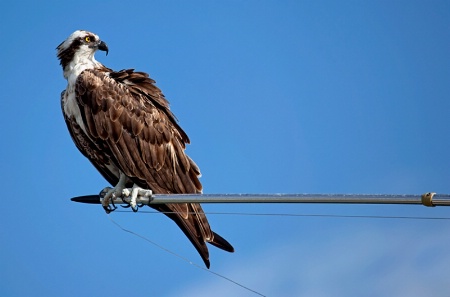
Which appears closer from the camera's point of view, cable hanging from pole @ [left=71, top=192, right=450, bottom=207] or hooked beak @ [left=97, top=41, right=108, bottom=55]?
cable hanging from pole @ [left=71, top=192, right=450, bottom=207]

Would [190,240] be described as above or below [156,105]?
below

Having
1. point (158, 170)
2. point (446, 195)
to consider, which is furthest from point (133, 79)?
point (446, 195)

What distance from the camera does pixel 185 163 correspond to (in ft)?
47.5

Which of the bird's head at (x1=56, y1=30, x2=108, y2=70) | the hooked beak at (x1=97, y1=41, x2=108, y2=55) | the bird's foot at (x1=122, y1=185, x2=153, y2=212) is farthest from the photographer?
the hooked beak at (x1=97, y1=41, x2=108, y2=55)

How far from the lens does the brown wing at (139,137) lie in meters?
14.2

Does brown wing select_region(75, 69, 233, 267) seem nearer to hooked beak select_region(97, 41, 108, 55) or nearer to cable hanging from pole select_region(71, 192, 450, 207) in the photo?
hooked beak select_region(97, 41, 108, 55)

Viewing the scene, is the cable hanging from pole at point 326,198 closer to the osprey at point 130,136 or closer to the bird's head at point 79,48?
the osprey at point 130,136

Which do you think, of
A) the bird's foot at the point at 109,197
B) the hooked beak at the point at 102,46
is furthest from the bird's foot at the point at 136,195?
the hooked beak at the point at 102,46

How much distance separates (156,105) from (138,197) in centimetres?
182

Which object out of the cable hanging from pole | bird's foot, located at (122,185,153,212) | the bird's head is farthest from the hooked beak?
the cable hanging from pole

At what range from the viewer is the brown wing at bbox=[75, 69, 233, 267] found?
14.2 metres

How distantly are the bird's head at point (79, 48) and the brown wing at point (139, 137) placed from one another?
43 centimetres

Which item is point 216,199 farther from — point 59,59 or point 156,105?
point 59,59

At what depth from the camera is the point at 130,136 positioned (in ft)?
47.1
